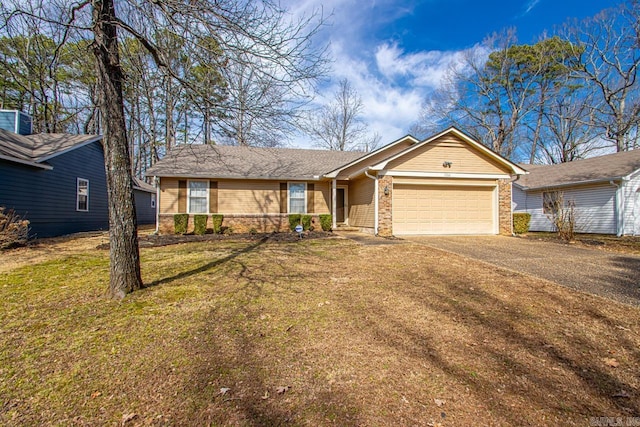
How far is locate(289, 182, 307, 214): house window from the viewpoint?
14.2 metres

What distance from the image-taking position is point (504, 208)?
12.3 m

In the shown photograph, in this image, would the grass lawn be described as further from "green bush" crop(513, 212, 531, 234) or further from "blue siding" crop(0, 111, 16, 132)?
"blue siding" crop(0, 111, 16, 132)

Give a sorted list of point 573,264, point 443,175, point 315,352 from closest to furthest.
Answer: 1. point 315,352
2. point 573,264
3. point 443,175

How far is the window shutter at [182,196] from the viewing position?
519 inches

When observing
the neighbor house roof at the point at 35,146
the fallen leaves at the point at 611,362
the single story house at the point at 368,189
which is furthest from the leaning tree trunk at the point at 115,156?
the neighbor house roof at the point at 35,146

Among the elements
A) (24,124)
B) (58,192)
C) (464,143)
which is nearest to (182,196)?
(58,192)

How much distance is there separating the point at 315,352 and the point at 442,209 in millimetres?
10741

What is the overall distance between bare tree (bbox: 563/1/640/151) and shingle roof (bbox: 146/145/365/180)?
19.4 meters

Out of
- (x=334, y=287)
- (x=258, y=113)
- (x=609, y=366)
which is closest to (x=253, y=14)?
(x=258, y=113)

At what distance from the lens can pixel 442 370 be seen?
261 centimetres

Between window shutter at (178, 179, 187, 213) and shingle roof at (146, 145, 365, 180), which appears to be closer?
shingle roof at (146, 145, 365, 180)

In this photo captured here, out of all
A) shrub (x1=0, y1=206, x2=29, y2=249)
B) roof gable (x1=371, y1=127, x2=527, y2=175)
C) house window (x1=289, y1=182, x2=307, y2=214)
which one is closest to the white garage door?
roof gable (x1=371, y1=127, x2=527, y2=175)

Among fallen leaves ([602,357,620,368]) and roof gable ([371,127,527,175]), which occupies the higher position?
roof gable ([371,127,527,175])

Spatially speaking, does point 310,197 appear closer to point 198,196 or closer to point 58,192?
point 198,196
